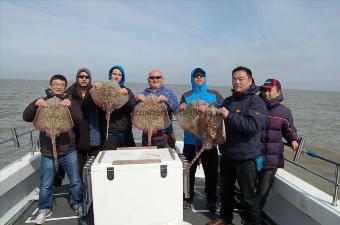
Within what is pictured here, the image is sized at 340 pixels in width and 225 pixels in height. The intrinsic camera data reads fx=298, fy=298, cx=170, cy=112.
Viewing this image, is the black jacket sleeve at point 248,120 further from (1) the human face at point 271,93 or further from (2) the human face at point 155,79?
(2) the human face at point 155,79

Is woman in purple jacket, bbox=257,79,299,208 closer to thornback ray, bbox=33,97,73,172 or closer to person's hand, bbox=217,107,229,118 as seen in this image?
person's hand, bbox=217,107,229,118

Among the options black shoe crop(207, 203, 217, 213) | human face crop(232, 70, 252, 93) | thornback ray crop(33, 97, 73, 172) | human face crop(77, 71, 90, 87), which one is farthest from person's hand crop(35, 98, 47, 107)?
black shoe crop(207, 203, 217, 213)

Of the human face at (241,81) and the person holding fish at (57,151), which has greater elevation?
the human face at (241,81)

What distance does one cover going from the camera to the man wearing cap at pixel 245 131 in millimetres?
3445

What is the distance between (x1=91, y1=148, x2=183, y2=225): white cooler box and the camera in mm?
2982

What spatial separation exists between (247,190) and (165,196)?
1196mm

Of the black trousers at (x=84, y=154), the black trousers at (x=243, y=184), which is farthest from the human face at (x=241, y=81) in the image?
the black trousers at (x=84, y=154)

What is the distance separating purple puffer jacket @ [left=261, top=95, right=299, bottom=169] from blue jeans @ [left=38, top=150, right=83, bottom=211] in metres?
2.64

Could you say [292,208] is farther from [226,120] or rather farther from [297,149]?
[226,120]

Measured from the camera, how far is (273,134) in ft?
12.7

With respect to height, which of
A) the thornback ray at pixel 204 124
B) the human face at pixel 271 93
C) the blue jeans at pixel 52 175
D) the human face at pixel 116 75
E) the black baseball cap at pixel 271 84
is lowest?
the blue jeans at pixel 52 175

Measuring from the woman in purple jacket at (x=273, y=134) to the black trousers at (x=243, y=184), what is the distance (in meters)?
0.25

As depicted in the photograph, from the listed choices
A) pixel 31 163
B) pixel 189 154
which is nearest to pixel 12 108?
pixel 31 163

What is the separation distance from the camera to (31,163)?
5219 millimetres
